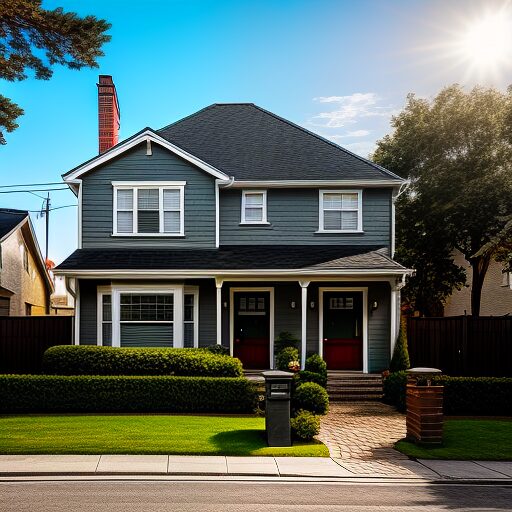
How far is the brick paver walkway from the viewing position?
11258 millimetres

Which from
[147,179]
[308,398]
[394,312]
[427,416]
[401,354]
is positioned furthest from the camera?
[147,179]

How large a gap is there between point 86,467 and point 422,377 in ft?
23.4

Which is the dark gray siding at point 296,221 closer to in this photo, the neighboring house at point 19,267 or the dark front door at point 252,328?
the dark front door at point 252,328

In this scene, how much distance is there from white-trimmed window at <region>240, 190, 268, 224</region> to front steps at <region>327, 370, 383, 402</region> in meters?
5.97

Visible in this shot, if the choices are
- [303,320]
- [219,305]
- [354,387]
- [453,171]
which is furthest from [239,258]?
[453,171]

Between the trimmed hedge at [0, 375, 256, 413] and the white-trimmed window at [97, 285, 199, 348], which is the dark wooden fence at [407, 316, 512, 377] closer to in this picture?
the trimmed hedge at [0, 375, 256, 413]

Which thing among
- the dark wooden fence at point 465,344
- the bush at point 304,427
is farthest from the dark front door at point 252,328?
the bush at point 304,427

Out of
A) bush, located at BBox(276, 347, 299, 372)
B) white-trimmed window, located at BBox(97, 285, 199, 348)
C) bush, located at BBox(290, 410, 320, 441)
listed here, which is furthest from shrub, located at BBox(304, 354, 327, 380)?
bush, located at BBox(290, 410, 320, 441)

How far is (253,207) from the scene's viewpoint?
73.8 ft

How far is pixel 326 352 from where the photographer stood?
71.3ft

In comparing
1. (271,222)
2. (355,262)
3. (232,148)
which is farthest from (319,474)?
(232,148)

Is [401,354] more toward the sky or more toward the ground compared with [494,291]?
more toward the ground

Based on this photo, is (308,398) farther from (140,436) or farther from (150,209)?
(150,209)

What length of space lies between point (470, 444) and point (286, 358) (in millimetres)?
7648
